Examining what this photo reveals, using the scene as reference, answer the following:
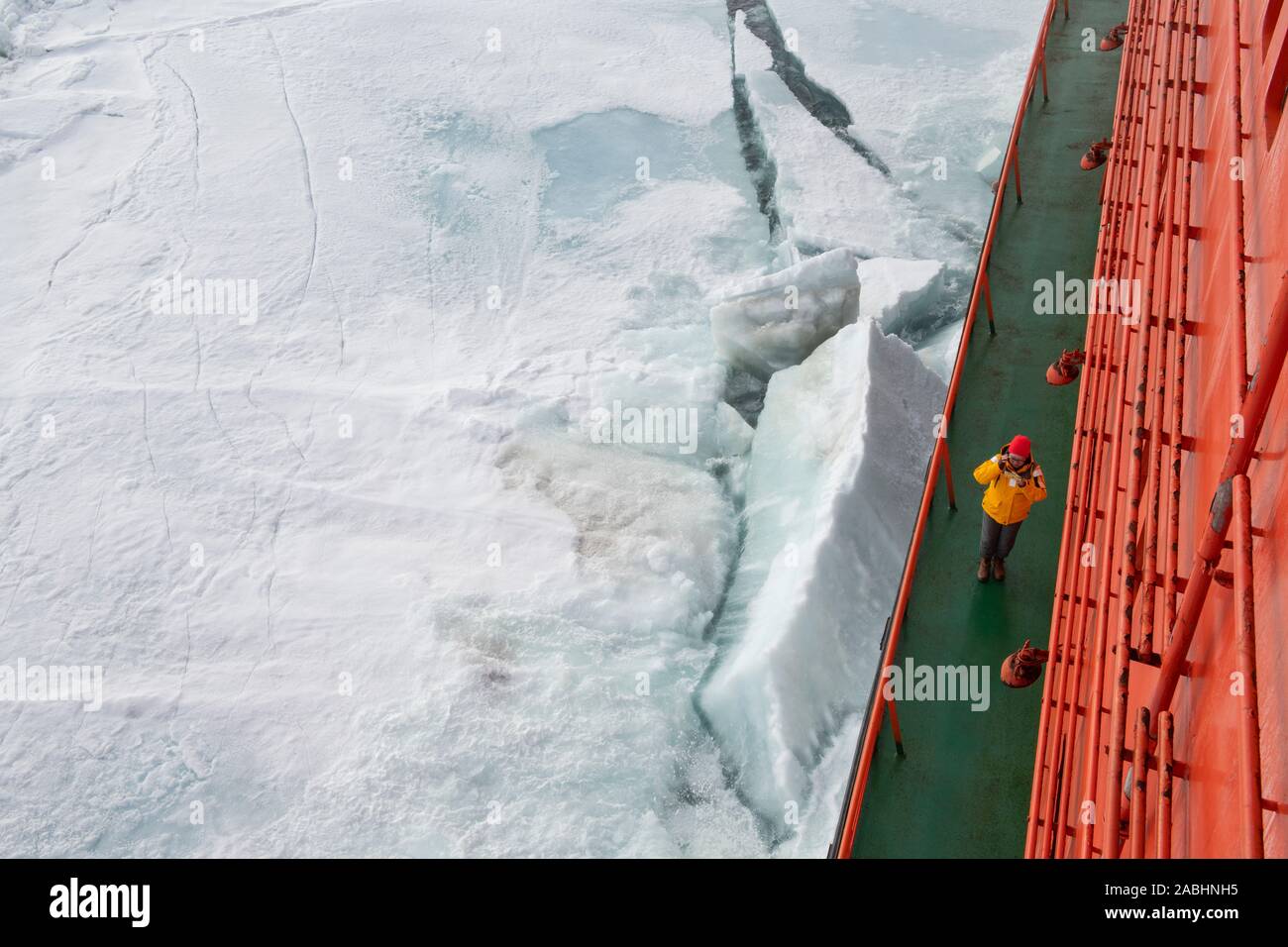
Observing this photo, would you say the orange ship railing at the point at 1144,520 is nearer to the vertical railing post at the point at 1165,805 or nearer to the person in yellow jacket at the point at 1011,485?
Answer: the vertical railing post at the point at 1165,805

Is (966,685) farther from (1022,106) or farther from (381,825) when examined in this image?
(1022,106)

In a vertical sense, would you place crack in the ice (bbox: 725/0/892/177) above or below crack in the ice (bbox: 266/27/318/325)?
above

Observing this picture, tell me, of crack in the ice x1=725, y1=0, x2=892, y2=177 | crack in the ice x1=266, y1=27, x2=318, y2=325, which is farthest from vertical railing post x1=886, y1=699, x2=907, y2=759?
crack in the ice x1=725, y1=0, x2=892, y2=177

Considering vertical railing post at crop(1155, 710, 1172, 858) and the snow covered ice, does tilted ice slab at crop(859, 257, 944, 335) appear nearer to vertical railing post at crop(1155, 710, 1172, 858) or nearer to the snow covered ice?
the snow covered ice

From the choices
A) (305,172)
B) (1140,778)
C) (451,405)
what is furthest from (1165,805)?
(305,172)

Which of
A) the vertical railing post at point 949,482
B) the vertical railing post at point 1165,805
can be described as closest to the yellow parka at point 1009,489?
the vertical railing post at point 949,482

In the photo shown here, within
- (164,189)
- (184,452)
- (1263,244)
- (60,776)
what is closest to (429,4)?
(164,189)
